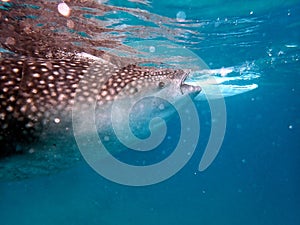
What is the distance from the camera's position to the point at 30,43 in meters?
8.05

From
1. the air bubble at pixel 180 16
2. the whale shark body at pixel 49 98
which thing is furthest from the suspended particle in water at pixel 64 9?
→ the air bubble at pixel 180 16

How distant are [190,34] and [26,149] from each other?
27.1 ft

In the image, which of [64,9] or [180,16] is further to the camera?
[180,16]

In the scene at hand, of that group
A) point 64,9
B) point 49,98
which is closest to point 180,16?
point 64,9

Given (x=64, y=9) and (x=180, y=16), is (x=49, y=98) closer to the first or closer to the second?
(x=64, y=9)

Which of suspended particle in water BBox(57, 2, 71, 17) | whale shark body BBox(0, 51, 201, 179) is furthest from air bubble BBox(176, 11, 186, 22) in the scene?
whale shark body BBox(0, 51, 201, 179)

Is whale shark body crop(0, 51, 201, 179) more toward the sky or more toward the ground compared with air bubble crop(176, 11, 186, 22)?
more toward the ground

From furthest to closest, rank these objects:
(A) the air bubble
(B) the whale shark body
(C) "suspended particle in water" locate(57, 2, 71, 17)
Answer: (A) the air bubble, (C) "suspended particle in water" locate(57, 2, 71, 17), (B) the whale shark body

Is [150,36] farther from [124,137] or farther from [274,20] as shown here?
[124,137]

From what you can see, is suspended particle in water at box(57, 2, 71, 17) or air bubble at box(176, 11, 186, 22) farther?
air bubble at box(176, 11, 186, 22)

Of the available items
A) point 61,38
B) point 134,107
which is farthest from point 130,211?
point 134,107

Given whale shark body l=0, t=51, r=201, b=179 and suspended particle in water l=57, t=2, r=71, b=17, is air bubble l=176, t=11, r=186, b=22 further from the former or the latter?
whale shark body l=0, t=51, r=201, b=179

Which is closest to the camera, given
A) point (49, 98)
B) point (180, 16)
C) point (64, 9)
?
point (49, 98)

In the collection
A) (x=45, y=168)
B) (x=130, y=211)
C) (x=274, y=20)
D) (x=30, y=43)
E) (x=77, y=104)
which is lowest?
(x=130, y=211)
